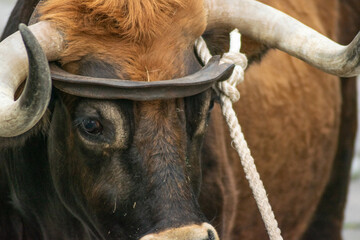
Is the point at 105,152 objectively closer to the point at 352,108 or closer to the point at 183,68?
the point at 183,68

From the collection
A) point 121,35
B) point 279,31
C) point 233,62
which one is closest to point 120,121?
point 121,35

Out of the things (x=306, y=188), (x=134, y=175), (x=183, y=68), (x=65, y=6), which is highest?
(x=65, y=6)

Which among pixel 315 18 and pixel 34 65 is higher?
pixel 34 65

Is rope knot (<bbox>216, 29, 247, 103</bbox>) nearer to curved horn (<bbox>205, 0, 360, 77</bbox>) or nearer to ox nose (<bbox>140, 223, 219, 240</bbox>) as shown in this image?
curved horn (<bbox>205, 0, 360, 77</bbox>)

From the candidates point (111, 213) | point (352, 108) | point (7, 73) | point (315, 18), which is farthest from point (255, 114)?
point (7, 73)

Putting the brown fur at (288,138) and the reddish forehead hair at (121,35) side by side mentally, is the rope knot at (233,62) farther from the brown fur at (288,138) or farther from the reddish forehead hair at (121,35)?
the brown fur at (288,138)

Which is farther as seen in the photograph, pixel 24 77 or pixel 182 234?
pixel 24 77

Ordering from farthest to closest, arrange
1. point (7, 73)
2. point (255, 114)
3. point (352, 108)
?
1. point (352, 108)
2. point (255, 114)
3. point (7, 73)

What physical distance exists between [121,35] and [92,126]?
1.24 feet

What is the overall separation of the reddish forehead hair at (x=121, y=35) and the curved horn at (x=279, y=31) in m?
0.35

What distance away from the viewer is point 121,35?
10.6 ft

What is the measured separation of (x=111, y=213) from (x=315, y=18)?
250cm

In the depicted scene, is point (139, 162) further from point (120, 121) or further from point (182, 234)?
point (182, 234)

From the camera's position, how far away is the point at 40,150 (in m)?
3.71
